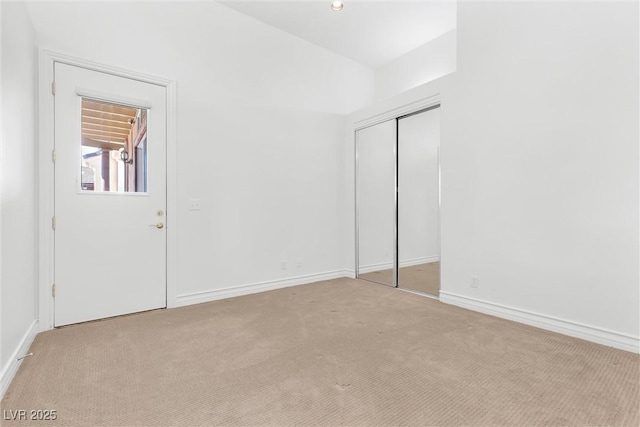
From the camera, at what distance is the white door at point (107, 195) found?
2.63 metres

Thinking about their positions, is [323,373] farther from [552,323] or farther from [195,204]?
[195,204]

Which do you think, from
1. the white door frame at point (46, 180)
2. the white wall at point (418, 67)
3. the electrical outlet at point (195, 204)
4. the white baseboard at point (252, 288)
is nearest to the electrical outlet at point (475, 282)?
the white baseboard at point (252, 288)

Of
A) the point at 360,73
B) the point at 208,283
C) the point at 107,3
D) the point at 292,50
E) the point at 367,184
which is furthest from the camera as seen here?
the point at 360,73

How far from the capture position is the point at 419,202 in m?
3.85

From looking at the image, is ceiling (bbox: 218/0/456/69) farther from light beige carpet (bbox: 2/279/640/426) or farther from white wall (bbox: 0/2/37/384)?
light beige carpet (bbox: 2/279/640/426)

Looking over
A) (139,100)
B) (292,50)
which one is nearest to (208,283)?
(139,100)

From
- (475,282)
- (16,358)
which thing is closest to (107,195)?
(16,358)

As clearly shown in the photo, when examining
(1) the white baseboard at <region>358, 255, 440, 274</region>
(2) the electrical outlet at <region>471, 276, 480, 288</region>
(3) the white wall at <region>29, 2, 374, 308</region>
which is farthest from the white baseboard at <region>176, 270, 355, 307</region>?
(2) the electrical outlet at <region>471, 276, 480, 288</region>

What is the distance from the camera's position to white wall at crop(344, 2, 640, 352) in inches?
86.2

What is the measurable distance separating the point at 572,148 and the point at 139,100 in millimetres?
3635

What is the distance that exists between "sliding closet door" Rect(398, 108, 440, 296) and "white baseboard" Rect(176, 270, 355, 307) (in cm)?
88

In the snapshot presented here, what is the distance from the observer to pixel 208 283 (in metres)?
3.36

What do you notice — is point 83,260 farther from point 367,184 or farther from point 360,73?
point 360,73

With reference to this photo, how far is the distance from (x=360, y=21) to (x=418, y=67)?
115 centimetres
